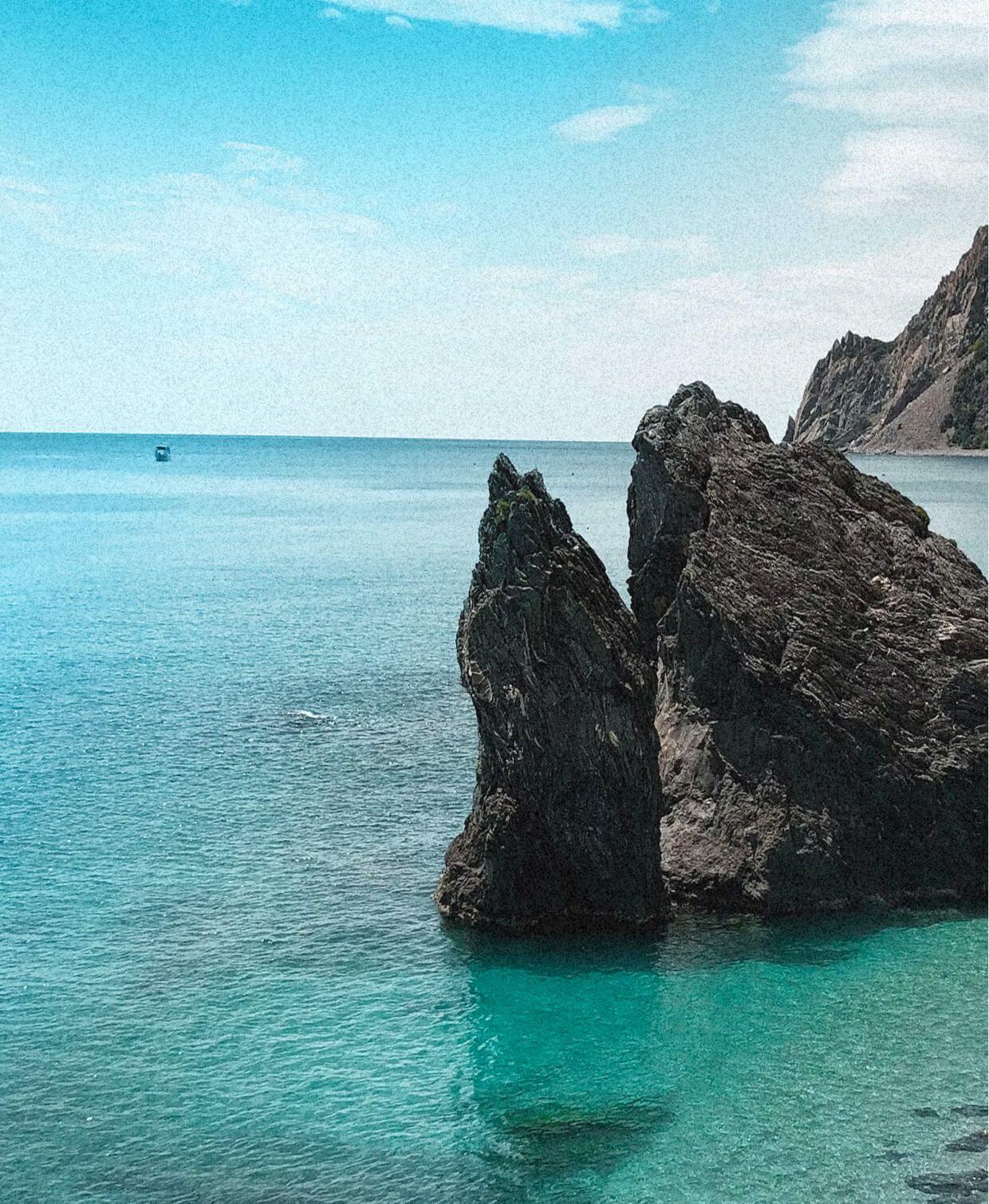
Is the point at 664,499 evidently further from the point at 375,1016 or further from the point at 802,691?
the point at 375,1016

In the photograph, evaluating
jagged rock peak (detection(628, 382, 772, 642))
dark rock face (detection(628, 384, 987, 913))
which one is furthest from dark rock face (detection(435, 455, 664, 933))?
jagged rock peak (detection(628, 382, 772, 642))

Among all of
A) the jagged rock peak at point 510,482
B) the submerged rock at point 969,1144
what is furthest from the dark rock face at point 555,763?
the submerged rock at point 969,1144

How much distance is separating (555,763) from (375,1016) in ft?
23.7

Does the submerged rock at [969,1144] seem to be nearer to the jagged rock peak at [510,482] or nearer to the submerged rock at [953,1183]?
the submerged rock at [953,1183]

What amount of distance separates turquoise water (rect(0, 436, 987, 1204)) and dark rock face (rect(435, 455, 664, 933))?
1280 millimetres

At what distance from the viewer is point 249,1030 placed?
27.5 metres

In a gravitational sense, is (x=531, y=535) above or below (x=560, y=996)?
above

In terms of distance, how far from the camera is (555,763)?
32.3 metres

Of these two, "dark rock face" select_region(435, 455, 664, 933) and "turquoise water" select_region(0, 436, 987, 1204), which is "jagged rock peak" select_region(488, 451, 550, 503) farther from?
"turquoise water" select_region(0, 436, 987, 1204)

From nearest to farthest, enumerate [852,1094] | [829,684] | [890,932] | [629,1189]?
[629,1189] < [852,1094] < [890,932] < [829,684]

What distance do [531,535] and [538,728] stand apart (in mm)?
4572

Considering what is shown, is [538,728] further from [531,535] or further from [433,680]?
[433,680]

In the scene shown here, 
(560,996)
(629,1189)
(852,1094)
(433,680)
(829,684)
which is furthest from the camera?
(433,680)

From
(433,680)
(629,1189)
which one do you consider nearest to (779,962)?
(629,1189)
